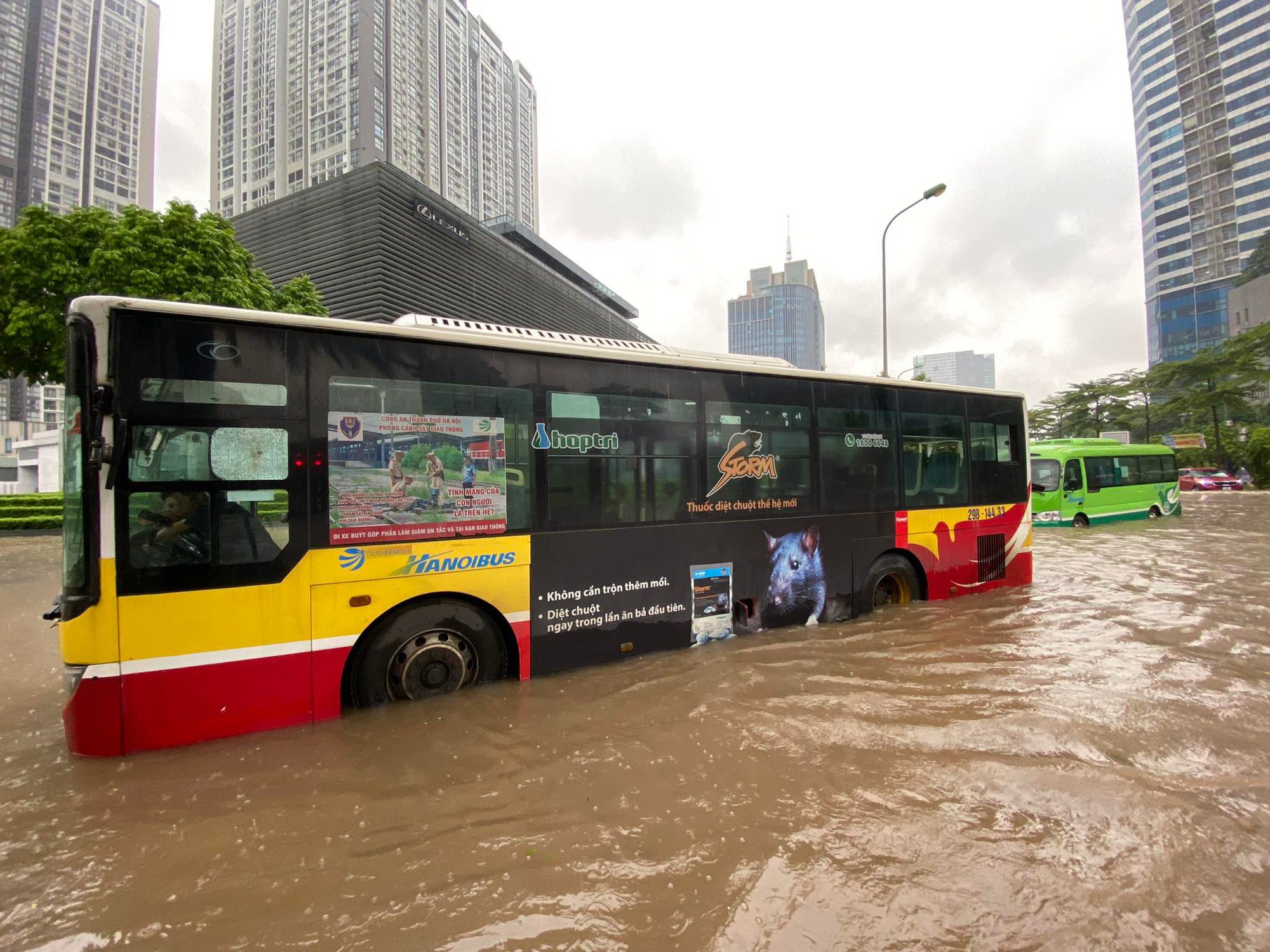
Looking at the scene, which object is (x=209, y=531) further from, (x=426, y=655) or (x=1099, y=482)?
(x=1099, y=482)

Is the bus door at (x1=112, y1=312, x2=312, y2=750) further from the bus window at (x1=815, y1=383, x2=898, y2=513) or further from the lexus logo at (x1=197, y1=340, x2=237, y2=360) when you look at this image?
the bus window at (x1=815, y1=383, x2=898, y2=513)

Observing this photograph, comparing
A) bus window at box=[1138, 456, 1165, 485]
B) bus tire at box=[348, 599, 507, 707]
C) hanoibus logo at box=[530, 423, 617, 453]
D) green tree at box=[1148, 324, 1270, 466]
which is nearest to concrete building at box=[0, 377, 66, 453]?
bus tire at box=[348, 599, 507, 707]

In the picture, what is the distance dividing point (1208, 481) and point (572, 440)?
4407 centimetres

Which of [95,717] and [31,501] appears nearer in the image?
[95,717]

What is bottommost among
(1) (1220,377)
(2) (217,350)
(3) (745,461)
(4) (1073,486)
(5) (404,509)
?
(4) (1073,486)

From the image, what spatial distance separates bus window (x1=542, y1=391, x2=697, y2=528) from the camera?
15.3 feet

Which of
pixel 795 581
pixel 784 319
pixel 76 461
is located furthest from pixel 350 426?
pixel 784 319

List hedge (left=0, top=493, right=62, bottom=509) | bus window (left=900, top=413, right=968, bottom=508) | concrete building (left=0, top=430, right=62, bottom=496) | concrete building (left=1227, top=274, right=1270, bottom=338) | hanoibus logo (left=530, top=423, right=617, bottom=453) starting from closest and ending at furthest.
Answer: hanoibus logo (left=530, top=423, right=617, bottom=453)
bus window (left=900, top=413, right=968, bottom=508)
hedge (left=0, top=493, right=62, bottom=509)
concrete building (left=0, top=430, right=62, bottom=496)
concrete building (left=1227, top=274, right=1270, bottom=338)

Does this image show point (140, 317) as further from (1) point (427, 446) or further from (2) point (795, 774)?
(2) point (795, 774)

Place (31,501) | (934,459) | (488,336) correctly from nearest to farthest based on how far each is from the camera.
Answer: (488,336) < (934,459) < (31,501)

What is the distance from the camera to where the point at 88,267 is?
12.8m

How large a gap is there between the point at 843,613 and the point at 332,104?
A: 92.7m

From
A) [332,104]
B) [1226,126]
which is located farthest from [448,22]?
[1226,126]

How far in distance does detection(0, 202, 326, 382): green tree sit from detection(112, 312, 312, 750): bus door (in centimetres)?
1162
